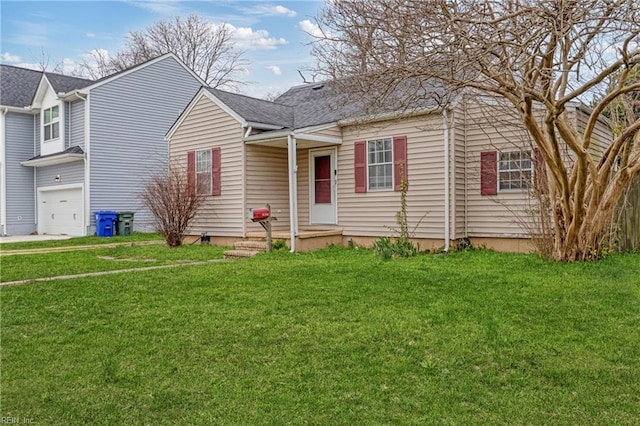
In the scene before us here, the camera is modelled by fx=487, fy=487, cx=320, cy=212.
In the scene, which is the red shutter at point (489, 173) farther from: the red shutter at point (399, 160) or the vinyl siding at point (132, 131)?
the vinyl siding at point (132, 131)

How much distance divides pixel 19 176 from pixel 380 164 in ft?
50.2

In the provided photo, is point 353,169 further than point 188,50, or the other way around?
point 188,50

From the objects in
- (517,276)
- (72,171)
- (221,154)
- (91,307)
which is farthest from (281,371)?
(72,171)

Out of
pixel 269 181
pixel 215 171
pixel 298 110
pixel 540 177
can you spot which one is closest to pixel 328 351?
pixel 540 177

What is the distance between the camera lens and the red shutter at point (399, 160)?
10523mm

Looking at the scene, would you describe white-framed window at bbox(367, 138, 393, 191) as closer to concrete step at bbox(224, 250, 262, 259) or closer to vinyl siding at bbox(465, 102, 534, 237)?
vinyl siding at bbox(465, 102, 534, 237)

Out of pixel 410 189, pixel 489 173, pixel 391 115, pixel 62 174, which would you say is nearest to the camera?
pixel 489 173

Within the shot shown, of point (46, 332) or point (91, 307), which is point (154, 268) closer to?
point (91, 307)

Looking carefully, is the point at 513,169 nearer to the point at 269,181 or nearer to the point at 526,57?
the point at 526,57

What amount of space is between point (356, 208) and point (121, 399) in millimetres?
8680

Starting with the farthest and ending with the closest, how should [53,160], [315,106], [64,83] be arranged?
[64,83] < [53,160] < [315,106]

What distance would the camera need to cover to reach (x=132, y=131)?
58.7ft

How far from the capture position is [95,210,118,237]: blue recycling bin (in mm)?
16203

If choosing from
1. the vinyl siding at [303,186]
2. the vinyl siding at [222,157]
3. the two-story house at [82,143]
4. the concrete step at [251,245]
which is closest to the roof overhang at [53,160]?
the two-story house at [82,143]
